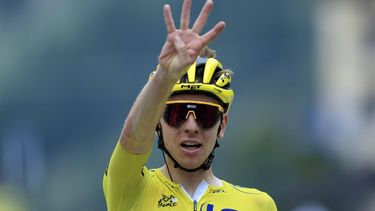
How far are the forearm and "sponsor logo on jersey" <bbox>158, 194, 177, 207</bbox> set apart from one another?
0.33 metres

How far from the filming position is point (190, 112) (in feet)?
12.7

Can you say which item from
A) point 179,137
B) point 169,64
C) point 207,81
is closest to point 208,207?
point 179,137

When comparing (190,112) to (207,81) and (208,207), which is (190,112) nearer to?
(207,81)

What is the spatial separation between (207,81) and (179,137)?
0.30 m

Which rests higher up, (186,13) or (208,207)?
(186,13)

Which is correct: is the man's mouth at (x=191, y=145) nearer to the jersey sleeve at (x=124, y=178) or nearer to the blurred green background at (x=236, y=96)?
the jersey sleeve at (x=124, y=178)

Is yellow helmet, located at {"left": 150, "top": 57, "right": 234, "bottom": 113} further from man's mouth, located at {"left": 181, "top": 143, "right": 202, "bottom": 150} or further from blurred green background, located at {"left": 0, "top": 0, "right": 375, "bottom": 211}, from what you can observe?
blurred green background, located at {"left": 0, "top": 0, "right": 375, "bottom": 211}

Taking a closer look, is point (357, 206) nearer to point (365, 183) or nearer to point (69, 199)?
point (365, 183)

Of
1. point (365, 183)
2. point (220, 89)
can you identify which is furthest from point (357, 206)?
point (220, 89)

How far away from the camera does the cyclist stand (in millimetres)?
3488

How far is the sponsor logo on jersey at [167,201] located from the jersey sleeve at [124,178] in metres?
0.10

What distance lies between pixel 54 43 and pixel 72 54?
9.7 inches

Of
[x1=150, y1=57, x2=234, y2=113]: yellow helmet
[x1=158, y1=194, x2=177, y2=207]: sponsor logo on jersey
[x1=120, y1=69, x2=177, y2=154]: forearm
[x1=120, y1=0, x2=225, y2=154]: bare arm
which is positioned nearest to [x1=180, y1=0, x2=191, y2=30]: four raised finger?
[x1=120, y1=0, x2=225, y2=154]: bare arm

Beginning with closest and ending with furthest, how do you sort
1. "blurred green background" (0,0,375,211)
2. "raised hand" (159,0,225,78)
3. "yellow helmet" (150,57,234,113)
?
"raised hand" (159,0,225,78)
"yellow helmet" (150,57,234,113)
"blurred green background" (0,0,375,211)
